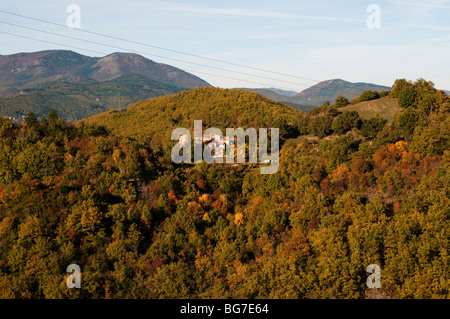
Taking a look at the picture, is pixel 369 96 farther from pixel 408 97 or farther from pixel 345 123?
pixel 345 123

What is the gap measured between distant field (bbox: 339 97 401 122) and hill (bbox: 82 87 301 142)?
10259 millimetres

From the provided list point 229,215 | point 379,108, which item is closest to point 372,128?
point 379,108

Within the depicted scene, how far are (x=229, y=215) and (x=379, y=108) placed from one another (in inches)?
1291

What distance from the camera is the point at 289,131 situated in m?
59.3

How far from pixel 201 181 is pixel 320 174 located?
1328 cm

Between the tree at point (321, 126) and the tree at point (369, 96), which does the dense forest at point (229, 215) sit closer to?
the tree at point (321, 126)

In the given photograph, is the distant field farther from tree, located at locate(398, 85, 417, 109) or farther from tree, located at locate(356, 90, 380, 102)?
tree, located at locate(398, 85, 417, 109)

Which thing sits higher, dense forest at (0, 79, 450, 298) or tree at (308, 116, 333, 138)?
tree at (308, 116, 333, 138)

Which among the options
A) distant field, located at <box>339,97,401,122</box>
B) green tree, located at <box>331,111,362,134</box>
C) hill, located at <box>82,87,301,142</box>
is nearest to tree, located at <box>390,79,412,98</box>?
distant field, located at <box>339,97,401,122</box>

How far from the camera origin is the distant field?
58.8 metres

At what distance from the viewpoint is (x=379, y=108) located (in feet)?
200

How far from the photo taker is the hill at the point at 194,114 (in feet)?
238

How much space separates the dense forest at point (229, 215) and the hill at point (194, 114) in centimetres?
1875
